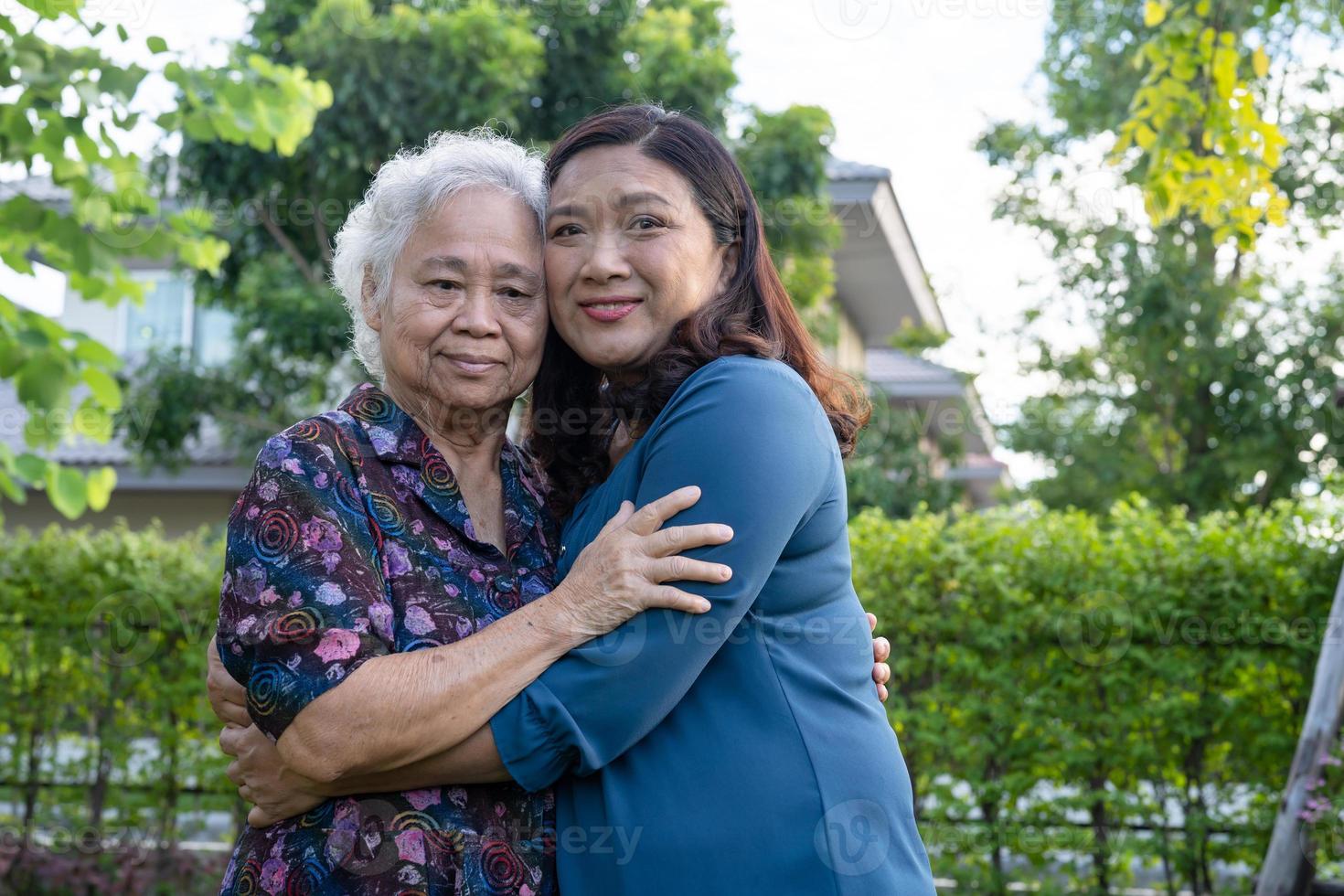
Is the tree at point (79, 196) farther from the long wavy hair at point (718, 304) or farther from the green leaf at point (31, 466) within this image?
the long wavy hair at point (718, 304)

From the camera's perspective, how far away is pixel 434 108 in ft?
29.6

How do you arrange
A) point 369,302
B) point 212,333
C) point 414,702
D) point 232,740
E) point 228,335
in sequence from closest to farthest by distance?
point 414,702 < point 232,740 < point 369,302 < point 228,335 < point 212,333

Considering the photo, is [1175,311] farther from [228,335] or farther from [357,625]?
[357,625]

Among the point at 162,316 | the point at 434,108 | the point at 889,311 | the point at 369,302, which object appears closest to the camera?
the point at 369,302

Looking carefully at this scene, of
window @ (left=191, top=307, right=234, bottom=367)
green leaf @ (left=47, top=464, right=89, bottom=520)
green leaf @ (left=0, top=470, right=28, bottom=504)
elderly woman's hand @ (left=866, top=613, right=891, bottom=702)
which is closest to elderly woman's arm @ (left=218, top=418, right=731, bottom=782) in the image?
elderly woman's hand @ (left=866, top=613, right=891, bottom=702)

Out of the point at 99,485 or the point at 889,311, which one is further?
the point at 889,311

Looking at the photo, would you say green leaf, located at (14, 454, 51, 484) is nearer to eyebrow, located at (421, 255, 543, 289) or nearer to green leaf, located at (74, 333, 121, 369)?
green leaf, located at (74, 333, 121, 369)

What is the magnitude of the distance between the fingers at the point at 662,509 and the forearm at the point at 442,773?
39 centimetres

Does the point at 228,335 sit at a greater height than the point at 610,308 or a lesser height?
greater

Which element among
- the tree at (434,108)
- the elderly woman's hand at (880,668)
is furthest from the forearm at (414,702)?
the tree at (434,108)

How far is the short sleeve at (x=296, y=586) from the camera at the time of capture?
75.4 inches

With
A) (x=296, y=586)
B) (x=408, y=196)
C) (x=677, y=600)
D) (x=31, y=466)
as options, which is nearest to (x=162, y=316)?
(x=31, y=466)

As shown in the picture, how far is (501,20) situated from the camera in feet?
29.2

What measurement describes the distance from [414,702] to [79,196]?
3.26 metres
